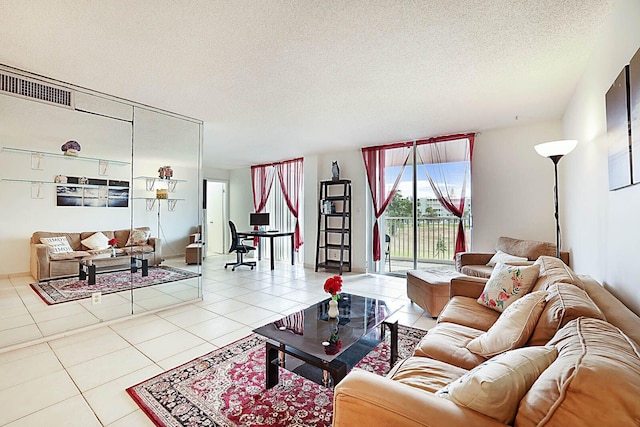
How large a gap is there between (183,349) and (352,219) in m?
4.18

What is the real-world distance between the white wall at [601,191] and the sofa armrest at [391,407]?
4.79 ft

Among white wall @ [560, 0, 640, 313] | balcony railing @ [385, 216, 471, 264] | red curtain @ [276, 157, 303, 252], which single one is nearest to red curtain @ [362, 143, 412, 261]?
balcony railing @ [385, 216, 471, 264]

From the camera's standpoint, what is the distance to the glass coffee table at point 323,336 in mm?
1761

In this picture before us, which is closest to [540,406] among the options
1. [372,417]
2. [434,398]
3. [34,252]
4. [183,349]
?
[434,398]

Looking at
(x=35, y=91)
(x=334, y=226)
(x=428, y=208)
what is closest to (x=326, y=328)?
(x=35, y=91)

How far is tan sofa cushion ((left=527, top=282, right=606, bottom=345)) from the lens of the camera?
1362 mm

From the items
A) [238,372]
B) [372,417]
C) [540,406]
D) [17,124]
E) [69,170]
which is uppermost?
[17,124]

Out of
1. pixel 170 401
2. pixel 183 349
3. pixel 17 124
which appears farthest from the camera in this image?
pixel 17 124

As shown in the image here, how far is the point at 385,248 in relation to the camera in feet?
19.4

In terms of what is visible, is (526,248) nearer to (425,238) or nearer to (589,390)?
(425,238)

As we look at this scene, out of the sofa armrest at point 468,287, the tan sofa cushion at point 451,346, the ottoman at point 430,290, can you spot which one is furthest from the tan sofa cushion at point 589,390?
the ottoman at point 430,290

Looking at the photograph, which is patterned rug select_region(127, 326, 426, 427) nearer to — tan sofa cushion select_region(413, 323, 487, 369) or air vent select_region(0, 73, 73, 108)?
tan sofa cushion select_region(413, 323, 487, 369)

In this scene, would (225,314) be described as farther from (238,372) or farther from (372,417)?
(372,417)

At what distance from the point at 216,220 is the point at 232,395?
7.22m
